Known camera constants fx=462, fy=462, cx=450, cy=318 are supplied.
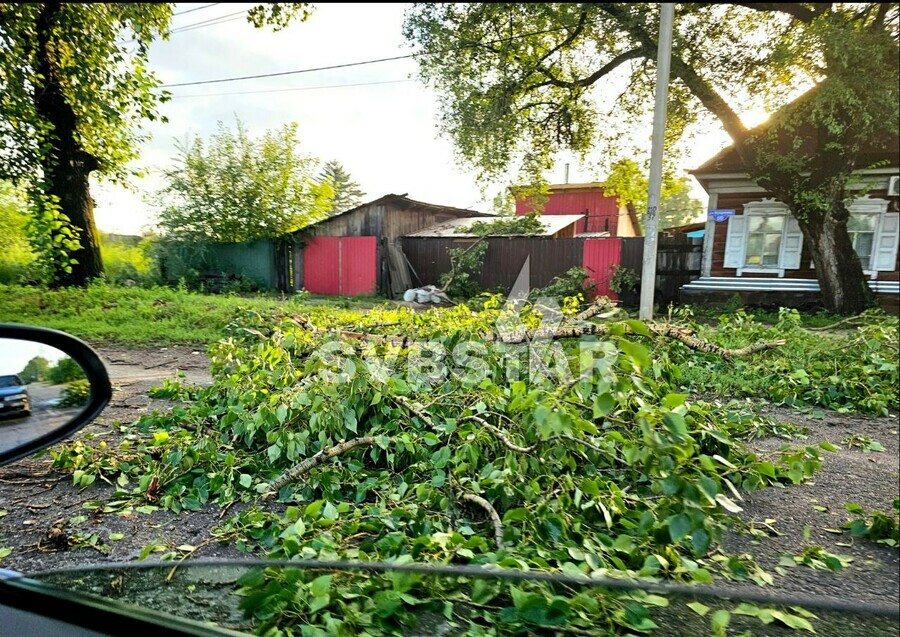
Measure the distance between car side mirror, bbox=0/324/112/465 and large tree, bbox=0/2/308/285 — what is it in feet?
2.26

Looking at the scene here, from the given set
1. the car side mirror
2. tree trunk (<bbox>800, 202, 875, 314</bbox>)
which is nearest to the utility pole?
Answer: tree trunk (<bbox>800, 202, 875, 314</bbox>)

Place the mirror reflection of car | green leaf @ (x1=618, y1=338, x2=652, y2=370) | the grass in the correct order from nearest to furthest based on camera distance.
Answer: the mirror reflection of car < green leaf @ (x1=618, y1=338, x2=652, y2=370) < the grass

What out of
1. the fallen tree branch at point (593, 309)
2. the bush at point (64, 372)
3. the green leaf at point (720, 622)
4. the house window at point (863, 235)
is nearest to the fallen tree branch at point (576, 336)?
the fallen tree branch at point (593, 309)

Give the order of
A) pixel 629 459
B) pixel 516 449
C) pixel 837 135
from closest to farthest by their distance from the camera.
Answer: pixel 629 459 < pixel 516 449 < pixel 837 135

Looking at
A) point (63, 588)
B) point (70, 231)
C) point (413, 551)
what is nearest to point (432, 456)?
point (413, 551)

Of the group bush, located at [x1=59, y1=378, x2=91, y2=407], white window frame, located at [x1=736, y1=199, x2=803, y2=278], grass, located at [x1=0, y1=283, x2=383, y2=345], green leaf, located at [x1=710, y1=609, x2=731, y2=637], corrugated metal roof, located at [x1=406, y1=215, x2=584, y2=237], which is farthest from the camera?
corrugated metal roof, located at [x1=406, y1=215, x2=584, y2=237]

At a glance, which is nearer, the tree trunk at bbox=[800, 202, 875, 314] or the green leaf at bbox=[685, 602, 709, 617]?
the green leaf at bbox=[685, 602, 709, 617]

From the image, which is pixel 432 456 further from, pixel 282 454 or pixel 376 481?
pixel 282 454

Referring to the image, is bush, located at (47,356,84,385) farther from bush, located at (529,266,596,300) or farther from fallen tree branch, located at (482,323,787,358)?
bush, located at (529,266,596,300)

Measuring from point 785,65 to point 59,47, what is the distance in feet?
7.65

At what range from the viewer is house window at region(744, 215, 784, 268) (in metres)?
1.82

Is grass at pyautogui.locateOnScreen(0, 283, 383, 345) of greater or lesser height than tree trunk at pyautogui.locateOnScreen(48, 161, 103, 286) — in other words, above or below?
below

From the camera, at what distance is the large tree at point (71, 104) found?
1.39 m

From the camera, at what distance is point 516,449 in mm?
1653
